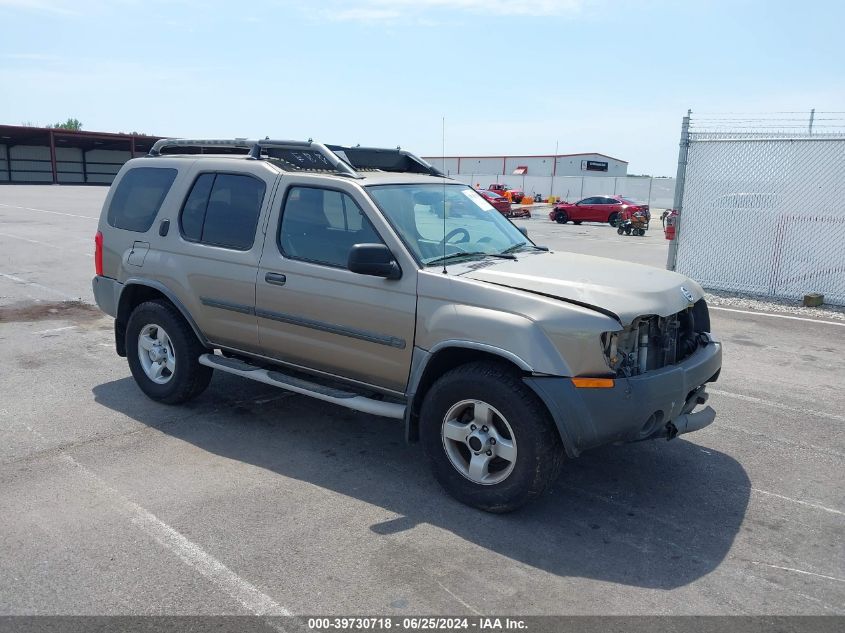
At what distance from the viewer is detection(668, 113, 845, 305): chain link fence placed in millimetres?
11461

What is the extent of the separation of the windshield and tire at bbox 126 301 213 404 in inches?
82.0

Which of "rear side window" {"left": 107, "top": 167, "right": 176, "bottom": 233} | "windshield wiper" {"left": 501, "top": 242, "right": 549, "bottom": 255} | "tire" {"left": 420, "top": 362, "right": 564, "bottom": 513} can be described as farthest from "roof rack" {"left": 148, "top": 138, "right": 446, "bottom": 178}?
"tire" {"left": 420, "top": 362, "right": 564, "bottom": 513}

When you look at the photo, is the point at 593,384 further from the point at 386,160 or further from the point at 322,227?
the point at 386,160

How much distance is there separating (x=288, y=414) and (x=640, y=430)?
9.85 ft

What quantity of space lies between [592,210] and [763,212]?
70.1ft

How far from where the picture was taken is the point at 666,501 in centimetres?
451

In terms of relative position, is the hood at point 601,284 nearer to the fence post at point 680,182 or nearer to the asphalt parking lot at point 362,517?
the asphalt parking lot at point 362,517

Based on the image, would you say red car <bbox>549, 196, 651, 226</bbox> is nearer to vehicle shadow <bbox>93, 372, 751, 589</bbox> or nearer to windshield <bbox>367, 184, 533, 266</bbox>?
windshield <bbox>367, 184, 533, 266</bbox>

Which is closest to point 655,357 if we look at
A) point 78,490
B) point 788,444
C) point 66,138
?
point 788,444

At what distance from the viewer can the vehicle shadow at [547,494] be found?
3.87 metres

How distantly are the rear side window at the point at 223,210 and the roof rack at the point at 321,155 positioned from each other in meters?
0.27

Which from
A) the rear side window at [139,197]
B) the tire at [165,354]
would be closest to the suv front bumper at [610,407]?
the tire at [165,354]

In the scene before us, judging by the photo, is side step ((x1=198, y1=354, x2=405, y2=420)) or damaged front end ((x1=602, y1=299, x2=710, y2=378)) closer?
damaged front end ((x1=602, y1=299, x2=710, y2=378))

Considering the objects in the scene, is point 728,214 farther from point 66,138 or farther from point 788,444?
point 66,138
